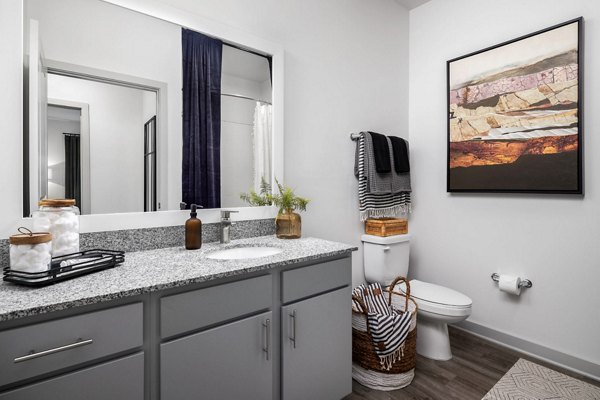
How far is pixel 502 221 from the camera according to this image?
2215 millimetres

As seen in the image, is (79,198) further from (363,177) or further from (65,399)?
(363,177)

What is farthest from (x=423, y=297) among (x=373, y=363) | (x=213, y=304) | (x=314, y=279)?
(x=213, y=304)

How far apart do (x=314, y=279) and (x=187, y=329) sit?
1.92 ft

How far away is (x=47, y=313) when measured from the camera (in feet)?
2.77

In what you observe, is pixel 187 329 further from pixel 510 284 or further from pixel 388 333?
pixel 510 284

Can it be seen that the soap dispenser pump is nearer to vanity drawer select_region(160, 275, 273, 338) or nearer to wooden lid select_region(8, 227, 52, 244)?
vanity drawer select_region(160, 275, 273, 338)

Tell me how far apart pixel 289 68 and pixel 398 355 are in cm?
182

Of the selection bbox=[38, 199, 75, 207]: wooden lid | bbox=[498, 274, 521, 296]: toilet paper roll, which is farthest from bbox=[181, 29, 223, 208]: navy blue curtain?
bbox=[498, 274, 521, 296]: toilet paper roll

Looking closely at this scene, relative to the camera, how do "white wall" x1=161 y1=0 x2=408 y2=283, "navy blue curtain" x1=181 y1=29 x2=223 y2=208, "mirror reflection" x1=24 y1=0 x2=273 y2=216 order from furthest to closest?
1. "white wall" x1=161 y1=0 x2=408 y2=283
2. "navy blue curtain" x1=181 y1=29 x2=223 y2=208
3. "mirror reflection" x1=24 y1=0 x2=273 y2=216

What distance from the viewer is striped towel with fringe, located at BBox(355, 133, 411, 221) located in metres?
2.29

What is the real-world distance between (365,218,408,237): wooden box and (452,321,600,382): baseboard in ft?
2.90

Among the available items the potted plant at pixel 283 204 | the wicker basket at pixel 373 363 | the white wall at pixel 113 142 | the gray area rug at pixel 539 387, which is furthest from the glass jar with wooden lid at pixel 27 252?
the gray area rug at pixel 539 387

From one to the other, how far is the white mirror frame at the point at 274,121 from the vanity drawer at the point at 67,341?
1.91 feet

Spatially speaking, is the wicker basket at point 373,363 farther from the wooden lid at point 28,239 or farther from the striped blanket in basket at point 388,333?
the wooden lid at point 28,239
